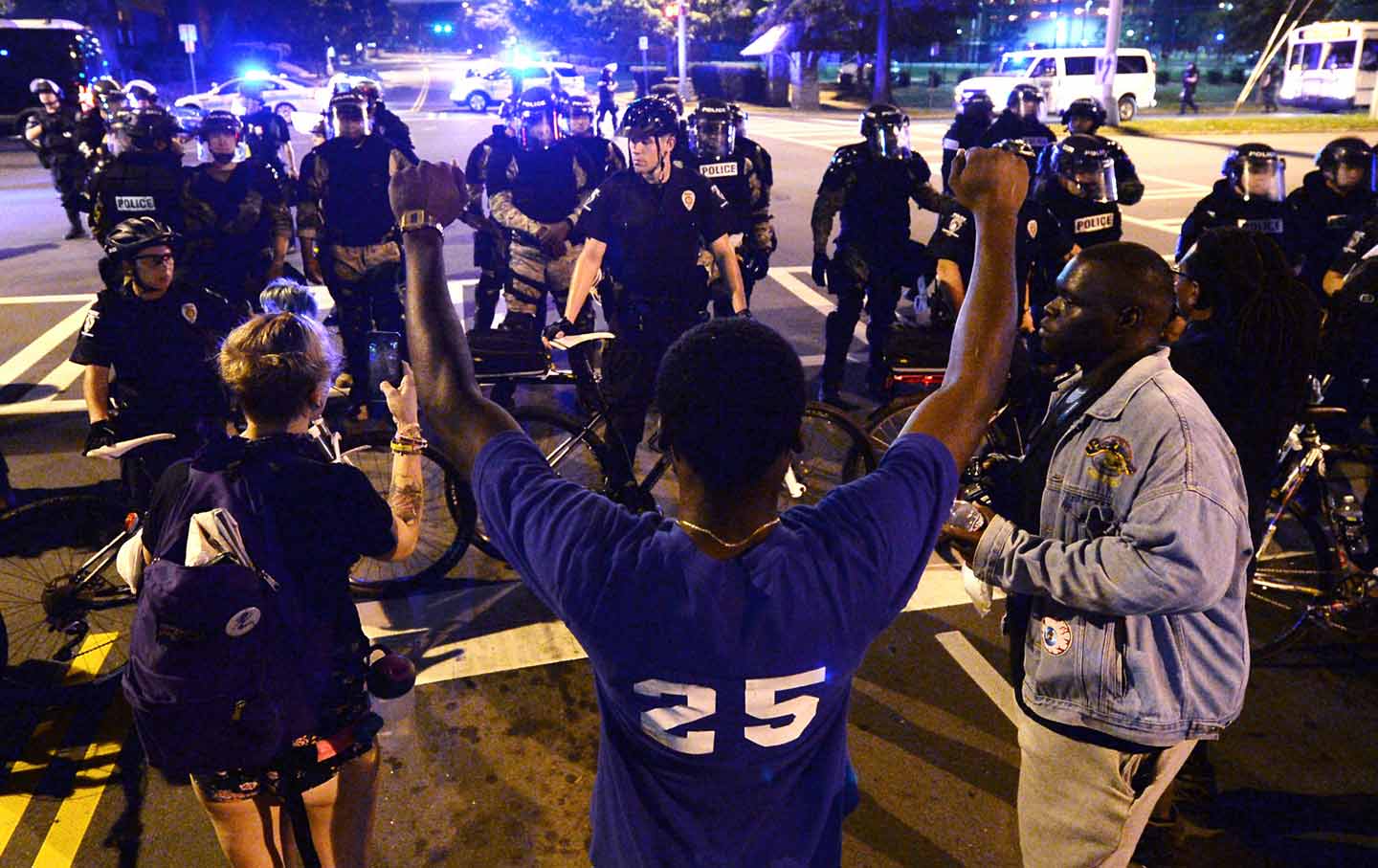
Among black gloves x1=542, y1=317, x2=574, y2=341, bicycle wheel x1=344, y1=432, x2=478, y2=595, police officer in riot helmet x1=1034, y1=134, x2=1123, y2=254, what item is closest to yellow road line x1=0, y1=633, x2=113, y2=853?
bicycle wheel x1=344, y1=432, x2=478, y2=595

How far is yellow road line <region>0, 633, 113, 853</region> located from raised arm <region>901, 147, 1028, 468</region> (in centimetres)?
375

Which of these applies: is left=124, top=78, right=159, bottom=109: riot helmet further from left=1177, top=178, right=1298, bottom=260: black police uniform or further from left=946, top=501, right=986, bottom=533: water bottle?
left=946, top=501, right=986, bottom=533: water bottle

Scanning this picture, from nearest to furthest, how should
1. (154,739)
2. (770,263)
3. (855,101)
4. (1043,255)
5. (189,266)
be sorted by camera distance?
(154,739)
(1043,255)
(189,266)
(770,263)
(855,101)

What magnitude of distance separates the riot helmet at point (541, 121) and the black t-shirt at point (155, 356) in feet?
14.4

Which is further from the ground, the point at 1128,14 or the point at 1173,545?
the point at 1128,14

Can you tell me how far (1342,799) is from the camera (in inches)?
145

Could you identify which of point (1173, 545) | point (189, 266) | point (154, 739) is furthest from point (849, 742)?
point (189, 266)

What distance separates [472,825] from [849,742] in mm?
1534

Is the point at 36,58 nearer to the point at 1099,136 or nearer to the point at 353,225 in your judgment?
the point at 353,225

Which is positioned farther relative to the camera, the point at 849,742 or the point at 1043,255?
the point at 1043,255

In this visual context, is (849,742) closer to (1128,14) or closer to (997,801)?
(997,801)

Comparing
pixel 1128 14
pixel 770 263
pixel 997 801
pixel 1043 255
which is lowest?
pixel 997 801

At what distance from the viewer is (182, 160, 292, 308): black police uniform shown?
24.5 feet

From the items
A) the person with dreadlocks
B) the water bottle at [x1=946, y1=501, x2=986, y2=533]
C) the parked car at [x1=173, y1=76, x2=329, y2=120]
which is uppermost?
the parked car at [x1=173, y1=76, x2=329, y2=120]
